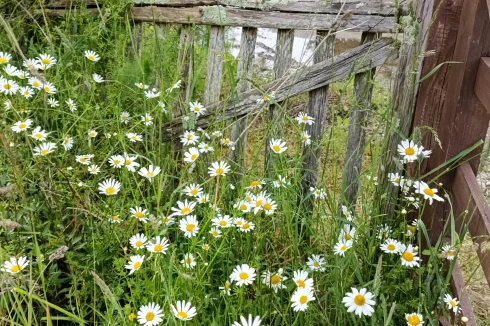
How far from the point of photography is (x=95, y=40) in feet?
11.1

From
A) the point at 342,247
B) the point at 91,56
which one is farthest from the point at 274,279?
the point at 91,56

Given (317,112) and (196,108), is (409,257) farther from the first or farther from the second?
(196,108)

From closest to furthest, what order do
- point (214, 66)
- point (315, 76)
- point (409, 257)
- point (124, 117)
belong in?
1. point (409, 257)
2. point (315, 76)
3. point (124, 117)
4. point (214, 66)

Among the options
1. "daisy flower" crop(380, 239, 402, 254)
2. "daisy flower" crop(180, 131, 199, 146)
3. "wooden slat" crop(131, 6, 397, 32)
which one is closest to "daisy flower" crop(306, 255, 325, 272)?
"daisy flower" crop(380, 239, 402, 254)

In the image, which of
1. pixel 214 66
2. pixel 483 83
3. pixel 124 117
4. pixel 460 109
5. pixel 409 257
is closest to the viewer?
pixel 483 83

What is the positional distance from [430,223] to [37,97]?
210cm

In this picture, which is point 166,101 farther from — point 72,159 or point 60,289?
point 60,289

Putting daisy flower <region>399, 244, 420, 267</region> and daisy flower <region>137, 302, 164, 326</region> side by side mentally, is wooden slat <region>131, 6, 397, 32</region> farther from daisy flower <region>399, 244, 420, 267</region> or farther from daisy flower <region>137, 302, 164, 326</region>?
daisy flower <region>137, 302, 164, 326</region>

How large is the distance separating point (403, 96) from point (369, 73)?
8.7 inches

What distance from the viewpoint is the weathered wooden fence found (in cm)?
193

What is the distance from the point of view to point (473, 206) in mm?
1876

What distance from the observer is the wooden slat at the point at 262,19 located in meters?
2.66

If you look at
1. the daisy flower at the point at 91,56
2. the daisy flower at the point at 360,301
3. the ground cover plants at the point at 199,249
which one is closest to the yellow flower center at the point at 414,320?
the ground cover plants at the point at 199,249

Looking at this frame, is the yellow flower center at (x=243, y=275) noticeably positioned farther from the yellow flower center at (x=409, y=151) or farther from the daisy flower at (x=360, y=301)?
the yellow flower center at (x=409, y=151)
